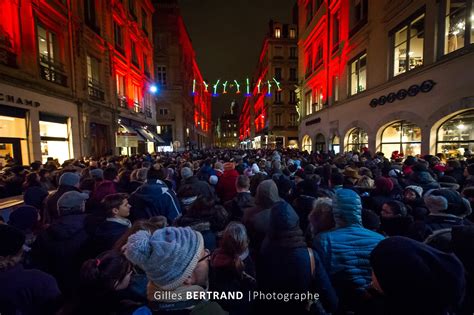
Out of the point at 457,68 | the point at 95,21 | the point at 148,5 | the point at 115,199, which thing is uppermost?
the point at 148,5

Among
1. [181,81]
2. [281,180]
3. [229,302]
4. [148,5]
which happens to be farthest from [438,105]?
[181,81]

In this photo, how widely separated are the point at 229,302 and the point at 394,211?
258 centimetres

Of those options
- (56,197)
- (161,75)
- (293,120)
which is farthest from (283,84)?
(56,197)

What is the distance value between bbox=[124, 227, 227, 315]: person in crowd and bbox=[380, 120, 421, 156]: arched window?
579 inches

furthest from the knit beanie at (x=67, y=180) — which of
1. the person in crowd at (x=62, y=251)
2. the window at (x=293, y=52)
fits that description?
the window at (x=293, y=52)

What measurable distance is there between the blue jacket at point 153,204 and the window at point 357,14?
63.5 ft

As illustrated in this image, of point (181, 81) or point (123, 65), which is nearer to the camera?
point (123, 65)

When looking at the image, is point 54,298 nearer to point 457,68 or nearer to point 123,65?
point 457,68

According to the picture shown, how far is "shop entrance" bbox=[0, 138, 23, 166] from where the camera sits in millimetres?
9055

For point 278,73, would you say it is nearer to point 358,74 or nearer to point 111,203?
point 358,74

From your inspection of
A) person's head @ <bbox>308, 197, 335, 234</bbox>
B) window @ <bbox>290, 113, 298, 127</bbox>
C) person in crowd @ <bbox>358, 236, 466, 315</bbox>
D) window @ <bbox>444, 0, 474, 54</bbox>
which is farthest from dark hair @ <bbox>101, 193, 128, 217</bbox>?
window @ <bbox>290, 113, 298, 127</bbox>

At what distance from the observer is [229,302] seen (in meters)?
2.05

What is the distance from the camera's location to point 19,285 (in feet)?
6.05

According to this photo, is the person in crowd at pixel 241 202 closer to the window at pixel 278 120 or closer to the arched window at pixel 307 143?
the arched window at pixel 307 143
